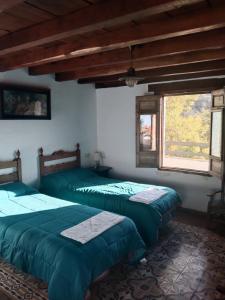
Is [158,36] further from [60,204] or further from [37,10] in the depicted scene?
[60,204]

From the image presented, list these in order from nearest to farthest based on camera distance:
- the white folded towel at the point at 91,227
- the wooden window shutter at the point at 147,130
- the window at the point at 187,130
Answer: the white folded towel at the point at 91,227 → the wooden window shutter at the point at 147,130 → the window at the point at 187,130

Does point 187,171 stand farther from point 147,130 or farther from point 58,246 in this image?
point 58,246

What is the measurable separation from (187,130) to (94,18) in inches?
194

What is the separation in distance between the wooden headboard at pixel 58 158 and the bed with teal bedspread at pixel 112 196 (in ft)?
0.40

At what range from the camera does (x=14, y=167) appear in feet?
13.1

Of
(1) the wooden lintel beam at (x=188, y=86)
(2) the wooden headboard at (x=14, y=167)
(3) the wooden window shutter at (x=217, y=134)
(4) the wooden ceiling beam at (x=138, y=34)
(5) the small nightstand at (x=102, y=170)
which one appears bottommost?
(5) the small nightstand at (x=102, y=170)

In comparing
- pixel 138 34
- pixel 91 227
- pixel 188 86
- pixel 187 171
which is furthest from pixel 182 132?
pixel 138 34

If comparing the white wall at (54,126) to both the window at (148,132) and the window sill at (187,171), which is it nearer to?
the window at (148,132)

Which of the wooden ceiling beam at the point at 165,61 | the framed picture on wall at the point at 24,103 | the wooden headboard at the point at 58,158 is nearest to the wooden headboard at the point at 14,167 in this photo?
the wooden headboard at the point at 58,158

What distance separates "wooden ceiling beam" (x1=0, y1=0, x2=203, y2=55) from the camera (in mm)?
1543

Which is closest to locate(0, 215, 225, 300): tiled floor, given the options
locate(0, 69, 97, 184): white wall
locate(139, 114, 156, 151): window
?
locate(0, 69, 97, 184): white wall

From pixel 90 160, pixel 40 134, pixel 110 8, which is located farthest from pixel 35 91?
pixel 110 8

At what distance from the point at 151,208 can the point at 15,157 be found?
2223 millimetres

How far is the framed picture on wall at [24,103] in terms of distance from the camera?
3.81m
